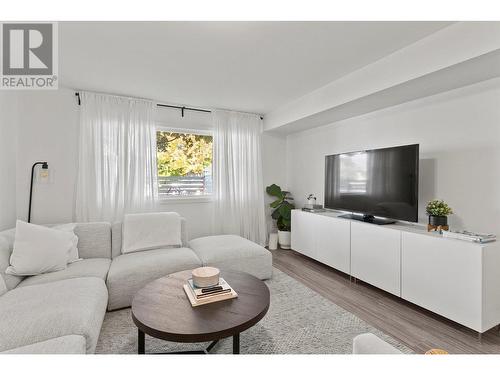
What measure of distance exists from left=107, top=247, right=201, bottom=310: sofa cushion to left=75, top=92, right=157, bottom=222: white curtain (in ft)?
3.34

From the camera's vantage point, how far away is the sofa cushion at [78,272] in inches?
77.5

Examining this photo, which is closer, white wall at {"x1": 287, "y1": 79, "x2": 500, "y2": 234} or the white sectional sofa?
the white sectional sofa

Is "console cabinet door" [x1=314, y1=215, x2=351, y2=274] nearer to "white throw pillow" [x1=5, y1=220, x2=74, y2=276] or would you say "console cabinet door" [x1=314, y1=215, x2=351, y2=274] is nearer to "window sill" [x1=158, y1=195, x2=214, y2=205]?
"window sill" [x1=158, y1=195, x2=214, y2=205]

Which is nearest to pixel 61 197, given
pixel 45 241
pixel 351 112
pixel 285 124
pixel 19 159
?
pixel 19 159

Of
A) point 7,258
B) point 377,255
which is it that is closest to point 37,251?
point 7,258

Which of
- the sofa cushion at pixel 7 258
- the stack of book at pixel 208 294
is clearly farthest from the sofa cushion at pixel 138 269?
the stack of book at pixel 208 294

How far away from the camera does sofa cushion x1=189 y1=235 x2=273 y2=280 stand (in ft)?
8.80

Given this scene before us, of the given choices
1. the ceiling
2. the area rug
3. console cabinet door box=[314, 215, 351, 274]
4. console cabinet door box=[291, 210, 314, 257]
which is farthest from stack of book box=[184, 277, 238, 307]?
console cabinet door box=[291, 210, 314, 257]

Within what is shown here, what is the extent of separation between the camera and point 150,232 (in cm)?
283

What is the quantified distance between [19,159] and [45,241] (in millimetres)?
1520
